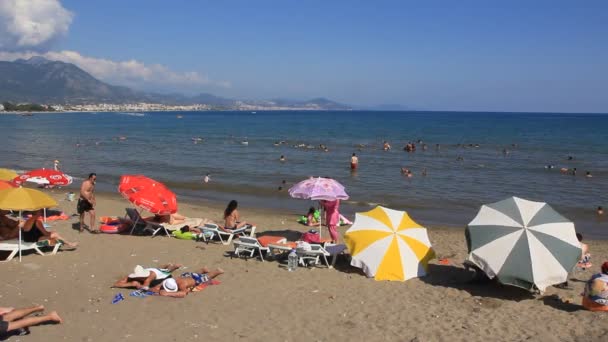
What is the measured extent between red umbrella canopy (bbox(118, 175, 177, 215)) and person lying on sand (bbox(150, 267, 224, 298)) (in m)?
3.27

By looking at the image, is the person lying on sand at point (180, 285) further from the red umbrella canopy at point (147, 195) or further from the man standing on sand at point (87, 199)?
the man standing on sand at point (87, 199)

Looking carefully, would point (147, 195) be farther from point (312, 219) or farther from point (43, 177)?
point (43, 177)

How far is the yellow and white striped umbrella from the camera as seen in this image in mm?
9586

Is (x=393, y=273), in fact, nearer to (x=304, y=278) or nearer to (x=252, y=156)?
(x=304, y=278)

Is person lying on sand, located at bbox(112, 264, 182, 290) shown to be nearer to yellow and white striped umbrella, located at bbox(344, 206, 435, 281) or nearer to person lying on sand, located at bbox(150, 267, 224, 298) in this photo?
person lying on sand, located at bbox(150, 267, 224, 298)

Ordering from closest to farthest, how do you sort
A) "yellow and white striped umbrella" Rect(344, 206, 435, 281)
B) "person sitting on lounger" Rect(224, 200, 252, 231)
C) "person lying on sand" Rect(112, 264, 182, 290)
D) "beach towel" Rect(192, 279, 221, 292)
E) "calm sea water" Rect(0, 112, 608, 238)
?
"person lying on sand" Rect(112, 264, 182, 290) → "beach towel" Rect(192, 279, 221, 292) → "yellow and white striped umbrella" Rect(344, 206, 435, 281) → "person sitting on lounger" Rect(224, 200, 252, 231) → "calm sea water" Rect(0, 112, 608, 238)

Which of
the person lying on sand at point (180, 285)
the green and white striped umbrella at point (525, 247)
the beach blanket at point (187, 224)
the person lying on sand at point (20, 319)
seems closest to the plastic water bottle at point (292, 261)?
the person lying on sand at point (180, 285)

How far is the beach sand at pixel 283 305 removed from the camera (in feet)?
23.9

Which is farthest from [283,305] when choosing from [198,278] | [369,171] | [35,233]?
[369,171]

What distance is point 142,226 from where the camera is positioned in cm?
1323

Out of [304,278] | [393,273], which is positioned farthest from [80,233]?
[393,273]

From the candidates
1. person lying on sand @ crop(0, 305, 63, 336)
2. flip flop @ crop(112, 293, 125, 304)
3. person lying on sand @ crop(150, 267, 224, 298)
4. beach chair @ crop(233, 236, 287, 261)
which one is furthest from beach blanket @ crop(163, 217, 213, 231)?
person lying on sand @ crop(0, 305, 63, 336)

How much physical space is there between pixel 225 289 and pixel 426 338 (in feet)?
12.2

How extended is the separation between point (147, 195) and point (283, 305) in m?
5.42
